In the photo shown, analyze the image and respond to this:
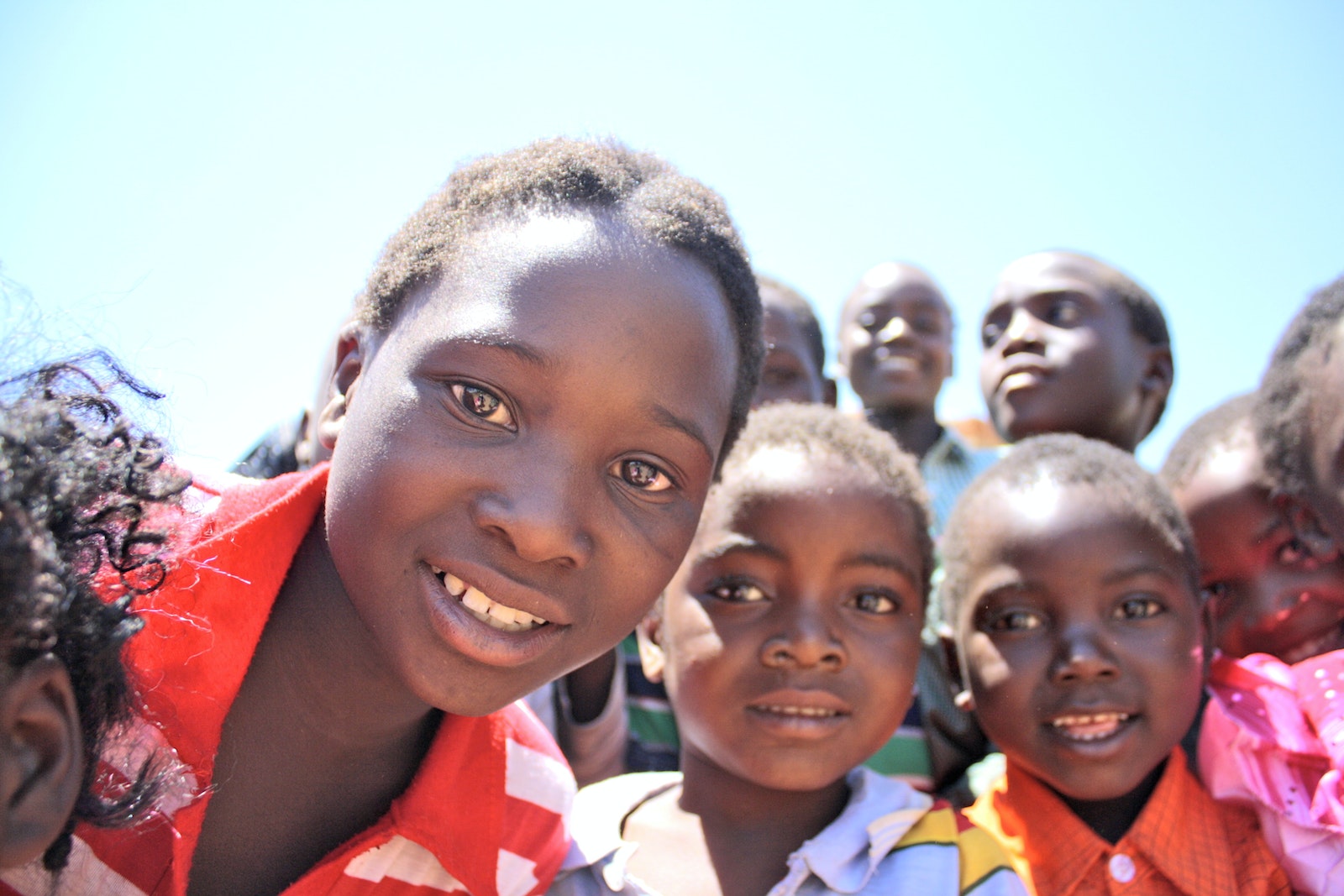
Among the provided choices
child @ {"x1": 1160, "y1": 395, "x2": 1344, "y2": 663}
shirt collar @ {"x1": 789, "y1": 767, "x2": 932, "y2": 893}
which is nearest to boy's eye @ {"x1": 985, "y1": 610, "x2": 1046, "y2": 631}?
shirt collar @ {"x1": 789, "y1": 767, "x2": 932, "y2": 893}

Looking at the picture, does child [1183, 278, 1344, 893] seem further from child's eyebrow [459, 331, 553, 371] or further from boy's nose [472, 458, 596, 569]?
child's eyebrow [459, 331, 553, 371]

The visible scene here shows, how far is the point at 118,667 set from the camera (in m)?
1.06

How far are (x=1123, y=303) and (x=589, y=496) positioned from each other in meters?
2.89

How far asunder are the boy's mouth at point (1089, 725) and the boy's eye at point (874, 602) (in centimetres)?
45

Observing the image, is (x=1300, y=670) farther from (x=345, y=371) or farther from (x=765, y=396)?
(x=345, y=371)

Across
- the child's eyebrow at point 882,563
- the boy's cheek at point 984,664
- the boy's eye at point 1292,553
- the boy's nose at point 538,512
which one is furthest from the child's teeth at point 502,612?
the boy's eye at point 1292,553

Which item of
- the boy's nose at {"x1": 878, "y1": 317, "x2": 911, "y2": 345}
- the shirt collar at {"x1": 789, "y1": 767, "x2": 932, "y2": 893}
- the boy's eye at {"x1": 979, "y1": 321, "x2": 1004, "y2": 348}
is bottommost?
the shirt collar at {"x1": 789, "y1": 767, "x2": 932, "y2": 893}

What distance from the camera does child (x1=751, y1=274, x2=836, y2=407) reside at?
144 inches

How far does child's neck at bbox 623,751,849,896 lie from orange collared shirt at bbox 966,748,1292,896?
451 millimetres

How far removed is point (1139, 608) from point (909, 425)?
5.78ft

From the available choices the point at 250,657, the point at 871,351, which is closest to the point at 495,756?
the point at 250,657

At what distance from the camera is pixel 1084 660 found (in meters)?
2.11

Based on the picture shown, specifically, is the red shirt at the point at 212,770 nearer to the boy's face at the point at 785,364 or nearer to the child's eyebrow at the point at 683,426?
the child's eyebrow at the point at 683,426

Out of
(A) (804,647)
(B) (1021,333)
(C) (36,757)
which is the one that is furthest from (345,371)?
(B) (1021,333)
